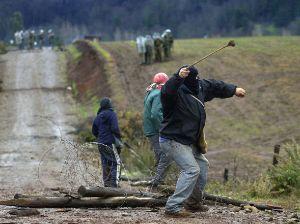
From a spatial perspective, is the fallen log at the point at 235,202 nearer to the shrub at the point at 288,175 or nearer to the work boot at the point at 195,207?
the work boot at the point at 195,207

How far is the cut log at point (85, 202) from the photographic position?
990cm

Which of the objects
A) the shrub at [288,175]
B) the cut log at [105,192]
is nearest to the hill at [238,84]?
the shrub at [288,175]

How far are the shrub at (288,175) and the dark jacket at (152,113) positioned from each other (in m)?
2.34

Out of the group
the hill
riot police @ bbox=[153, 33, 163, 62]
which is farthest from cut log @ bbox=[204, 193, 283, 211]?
riot police @ bbox=[153, 33, 163, 62]

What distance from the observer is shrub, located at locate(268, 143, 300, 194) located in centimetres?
1331

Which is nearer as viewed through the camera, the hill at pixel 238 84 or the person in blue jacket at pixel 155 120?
the person in blue jacket at pixel 155 120

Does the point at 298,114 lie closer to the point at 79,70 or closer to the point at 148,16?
the point at 79,70

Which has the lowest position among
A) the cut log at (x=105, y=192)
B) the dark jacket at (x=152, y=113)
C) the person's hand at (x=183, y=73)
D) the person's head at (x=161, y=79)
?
the cut log at (x=105, y=192)

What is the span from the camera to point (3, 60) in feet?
159

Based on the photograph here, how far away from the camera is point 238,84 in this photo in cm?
3372

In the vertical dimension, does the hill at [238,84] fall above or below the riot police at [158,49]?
below

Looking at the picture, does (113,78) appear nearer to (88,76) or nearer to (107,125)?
(88,76)

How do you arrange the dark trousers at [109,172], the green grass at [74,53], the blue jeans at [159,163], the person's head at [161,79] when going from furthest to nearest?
the green grass at [74,53]
the dark trousers at [109,172]
the blue jeans at [159,163]
the person's head at [161,79]

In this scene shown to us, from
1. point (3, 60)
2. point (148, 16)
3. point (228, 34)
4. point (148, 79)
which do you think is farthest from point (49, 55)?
point (148, 16)
